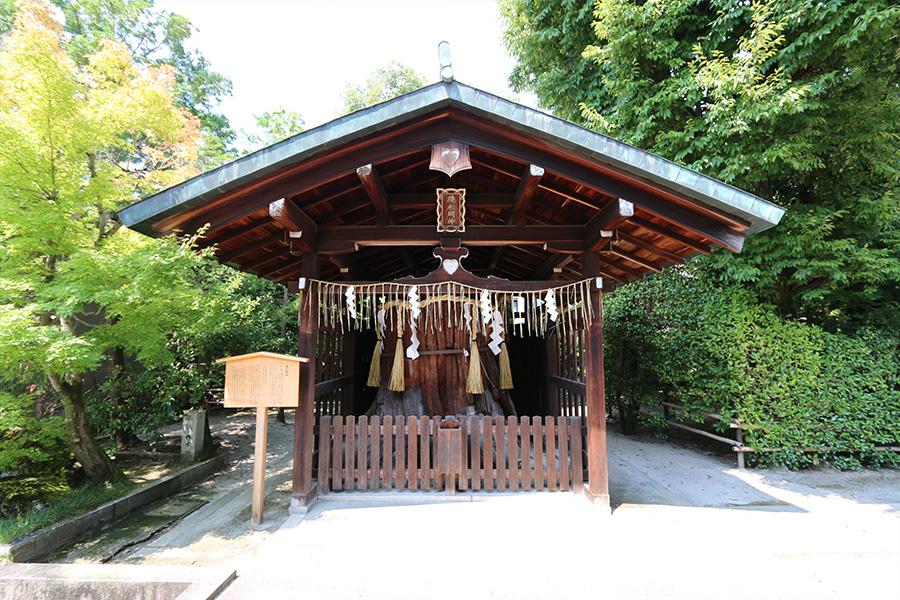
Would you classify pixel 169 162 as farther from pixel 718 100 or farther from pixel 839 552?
pixel 839 552

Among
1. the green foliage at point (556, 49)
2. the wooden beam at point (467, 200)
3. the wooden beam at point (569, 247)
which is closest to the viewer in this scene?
the wooden beam at point (569, 247)

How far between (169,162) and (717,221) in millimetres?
11738

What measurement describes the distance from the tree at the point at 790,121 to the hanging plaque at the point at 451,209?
5.50 meters

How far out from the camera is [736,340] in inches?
308

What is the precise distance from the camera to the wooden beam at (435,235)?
18.6 feet

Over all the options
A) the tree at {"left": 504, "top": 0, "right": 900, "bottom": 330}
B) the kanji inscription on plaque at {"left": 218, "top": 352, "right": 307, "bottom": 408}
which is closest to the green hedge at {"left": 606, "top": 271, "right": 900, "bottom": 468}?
the tree at {"left": 504, "top": 0, "right": 900, "bottom": 330}

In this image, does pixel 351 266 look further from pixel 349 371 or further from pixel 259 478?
pixel 259 478

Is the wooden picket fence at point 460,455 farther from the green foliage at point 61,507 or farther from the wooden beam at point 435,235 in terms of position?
the green foliage at point 61,507

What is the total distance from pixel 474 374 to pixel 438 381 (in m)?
0.74

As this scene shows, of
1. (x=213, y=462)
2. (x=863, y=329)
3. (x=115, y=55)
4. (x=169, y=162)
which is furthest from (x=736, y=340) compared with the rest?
(x=169, y=162)

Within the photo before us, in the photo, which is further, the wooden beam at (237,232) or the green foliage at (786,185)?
the green foliage at (786,185)

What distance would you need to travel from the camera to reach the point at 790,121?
24.5 ft

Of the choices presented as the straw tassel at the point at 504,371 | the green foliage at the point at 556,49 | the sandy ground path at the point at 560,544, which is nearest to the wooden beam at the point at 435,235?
the straw tassel at the point at 504,371

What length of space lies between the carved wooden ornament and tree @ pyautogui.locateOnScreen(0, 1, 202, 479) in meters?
3.26
